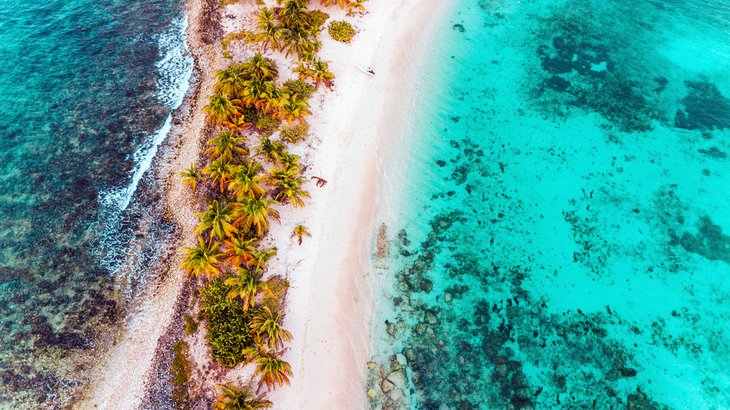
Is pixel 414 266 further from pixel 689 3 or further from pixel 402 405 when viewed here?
pixel 689 3

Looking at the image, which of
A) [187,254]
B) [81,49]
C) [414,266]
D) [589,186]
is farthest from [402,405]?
[81,49]

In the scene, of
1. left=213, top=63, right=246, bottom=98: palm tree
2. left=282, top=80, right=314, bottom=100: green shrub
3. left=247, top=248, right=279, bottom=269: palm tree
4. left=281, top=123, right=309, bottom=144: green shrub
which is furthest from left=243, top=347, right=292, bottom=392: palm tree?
left=282, top=80, right=314, bottom=100: green shrub

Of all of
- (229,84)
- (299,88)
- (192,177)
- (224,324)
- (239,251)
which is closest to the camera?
(224,324)

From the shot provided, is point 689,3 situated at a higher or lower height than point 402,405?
higher

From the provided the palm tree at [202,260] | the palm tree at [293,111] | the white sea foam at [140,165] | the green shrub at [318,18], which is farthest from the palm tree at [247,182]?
the green shrub at [318,18]

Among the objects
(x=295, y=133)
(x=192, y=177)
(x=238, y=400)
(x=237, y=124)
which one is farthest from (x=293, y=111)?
(x=238, y=400)

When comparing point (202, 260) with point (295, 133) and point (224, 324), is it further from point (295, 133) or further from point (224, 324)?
point (295, 133)
